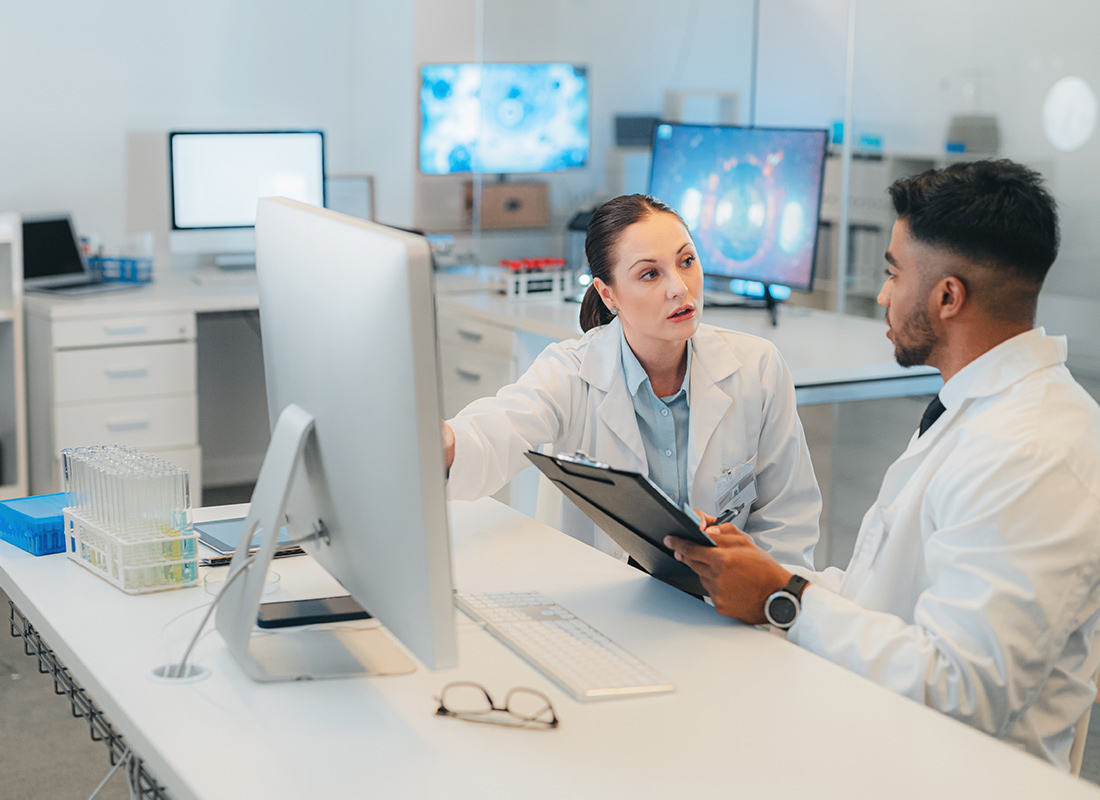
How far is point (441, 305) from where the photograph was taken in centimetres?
375

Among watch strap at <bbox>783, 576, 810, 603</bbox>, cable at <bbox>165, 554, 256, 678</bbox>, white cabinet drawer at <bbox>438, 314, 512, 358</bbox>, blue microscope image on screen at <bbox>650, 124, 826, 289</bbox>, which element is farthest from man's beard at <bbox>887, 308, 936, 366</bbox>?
white cabinet drawer at <bbox>438, 314, 512, 358</bbox>

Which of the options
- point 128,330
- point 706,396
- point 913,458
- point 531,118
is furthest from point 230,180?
point 913,458

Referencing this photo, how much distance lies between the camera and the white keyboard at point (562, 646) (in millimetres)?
1244

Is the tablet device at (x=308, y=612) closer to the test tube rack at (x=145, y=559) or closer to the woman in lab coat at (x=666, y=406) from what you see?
the test tube rack at (x=145, y=559)

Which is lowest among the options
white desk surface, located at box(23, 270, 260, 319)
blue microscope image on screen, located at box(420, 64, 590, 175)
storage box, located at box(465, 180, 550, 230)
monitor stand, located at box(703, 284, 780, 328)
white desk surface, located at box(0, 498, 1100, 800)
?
white desk surface, located at box(0, 498, 1100, 800)

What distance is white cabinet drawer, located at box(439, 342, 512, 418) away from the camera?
3549mm

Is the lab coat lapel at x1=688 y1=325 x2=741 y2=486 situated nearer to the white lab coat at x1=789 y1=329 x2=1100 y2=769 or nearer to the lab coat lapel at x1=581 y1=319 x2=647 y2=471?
the lab coat lapel at x1=581 y1=319 x2=647 y2=471

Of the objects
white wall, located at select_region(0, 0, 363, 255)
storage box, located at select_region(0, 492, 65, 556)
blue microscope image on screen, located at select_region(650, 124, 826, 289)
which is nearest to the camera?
storage box, located at select_region(0, 492, 65, 556)

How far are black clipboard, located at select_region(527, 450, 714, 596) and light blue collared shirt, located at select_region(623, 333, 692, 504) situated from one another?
388 millimetres

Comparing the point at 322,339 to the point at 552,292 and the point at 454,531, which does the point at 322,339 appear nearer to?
the point at 454,531

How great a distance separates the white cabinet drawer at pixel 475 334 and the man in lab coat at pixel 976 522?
2.02 meters

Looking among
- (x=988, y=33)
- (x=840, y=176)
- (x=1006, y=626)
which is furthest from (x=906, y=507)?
(x=840, y=176)

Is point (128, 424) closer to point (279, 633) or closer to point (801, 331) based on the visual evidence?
point (801, 331)

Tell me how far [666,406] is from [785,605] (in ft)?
2.17
